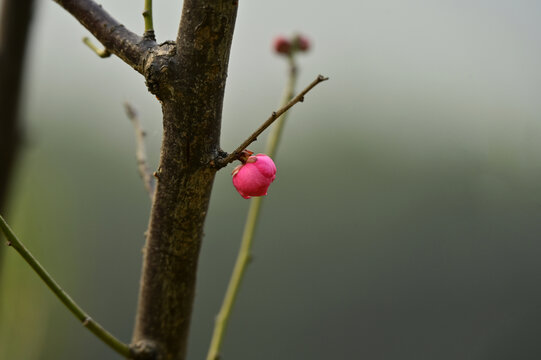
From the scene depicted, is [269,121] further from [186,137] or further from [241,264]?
[241,264]

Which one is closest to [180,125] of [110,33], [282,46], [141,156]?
[110,33]

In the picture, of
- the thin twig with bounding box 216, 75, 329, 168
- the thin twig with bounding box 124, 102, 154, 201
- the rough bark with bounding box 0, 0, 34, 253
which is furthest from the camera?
the rough bark with bounding box 0, 0, 34, 253

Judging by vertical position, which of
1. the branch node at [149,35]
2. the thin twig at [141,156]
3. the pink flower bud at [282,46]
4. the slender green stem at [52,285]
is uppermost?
the pink flower bud at [282,46]

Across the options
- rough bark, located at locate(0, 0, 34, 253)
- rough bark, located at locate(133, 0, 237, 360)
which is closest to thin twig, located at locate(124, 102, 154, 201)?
rough bark, located at locate(133, 0, 237, 360)

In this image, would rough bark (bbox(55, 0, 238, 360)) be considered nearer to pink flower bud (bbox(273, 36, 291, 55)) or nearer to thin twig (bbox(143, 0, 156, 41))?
thin twig (bbox(143, 0, 156, 41))

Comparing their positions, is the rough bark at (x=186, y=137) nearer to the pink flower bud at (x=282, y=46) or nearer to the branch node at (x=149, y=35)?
the branch node at (x=149, y=35)

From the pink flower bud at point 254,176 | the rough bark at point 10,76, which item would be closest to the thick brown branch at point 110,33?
the pink flower bud at point 254,176
